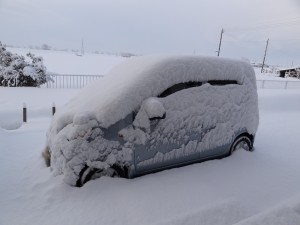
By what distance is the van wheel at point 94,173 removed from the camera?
3521 mm

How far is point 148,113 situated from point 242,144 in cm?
234

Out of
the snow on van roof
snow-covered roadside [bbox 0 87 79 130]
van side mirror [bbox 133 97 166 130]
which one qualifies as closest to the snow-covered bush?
snow-covered roadside [bbox 0 87 79 130]

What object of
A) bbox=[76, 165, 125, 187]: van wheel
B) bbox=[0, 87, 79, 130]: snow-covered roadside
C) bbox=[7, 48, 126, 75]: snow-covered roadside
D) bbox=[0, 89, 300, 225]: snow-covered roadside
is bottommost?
bbox=[0, 87, 79, 130]: snow-covered roadside

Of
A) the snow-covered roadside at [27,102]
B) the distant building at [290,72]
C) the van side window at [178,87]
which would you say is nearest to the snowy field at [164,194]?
the van side window at [178,87]

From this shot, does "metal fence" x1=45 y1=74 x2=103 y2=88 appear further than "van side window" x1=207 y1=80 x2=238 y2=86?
Yes

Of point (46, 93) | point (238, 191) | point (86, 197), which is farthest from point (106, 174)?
point (46, 93)

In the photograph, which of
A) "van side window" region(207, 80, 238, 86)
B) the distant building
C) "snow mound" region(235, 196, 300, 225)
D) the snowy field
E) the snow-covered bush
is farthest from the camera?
the distant building

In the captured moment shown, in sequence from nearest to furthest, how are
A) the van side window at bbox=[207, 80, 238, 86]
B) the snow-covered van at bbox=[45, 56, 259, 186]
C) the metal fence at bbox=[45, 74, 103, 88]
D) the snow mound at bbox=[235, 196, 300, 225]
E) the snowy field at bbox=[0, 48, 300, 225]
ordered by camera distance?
the snow mound at bbox=[235, 196, 300, 225] < the snowy field at bbox=[0, 48, 300, 225] < the snow-covered van at bbox=[45, 56, 259, 186] < the van side window at bbox=[207, 80, 238, 86] < the metal fence at bbox=[45, 74, 103, 88]

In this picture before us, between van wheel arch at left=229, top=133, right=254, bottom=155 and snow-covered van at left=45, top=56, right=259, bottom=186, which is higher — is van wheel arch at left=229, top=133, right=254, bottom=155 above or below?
below

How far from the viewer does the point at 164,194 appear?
3529mm

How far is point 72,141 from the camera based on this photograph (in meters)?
3.41

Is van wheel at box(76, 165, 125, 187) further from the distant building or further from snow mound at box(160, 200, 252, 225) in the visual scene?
the distant building

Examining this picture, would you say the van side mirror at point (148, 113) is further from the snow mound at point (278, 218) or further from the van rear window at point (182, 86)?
the snow mound at point (278, 218)

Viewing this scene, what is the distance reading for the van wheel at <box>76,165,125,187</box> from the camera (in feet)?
11.6
